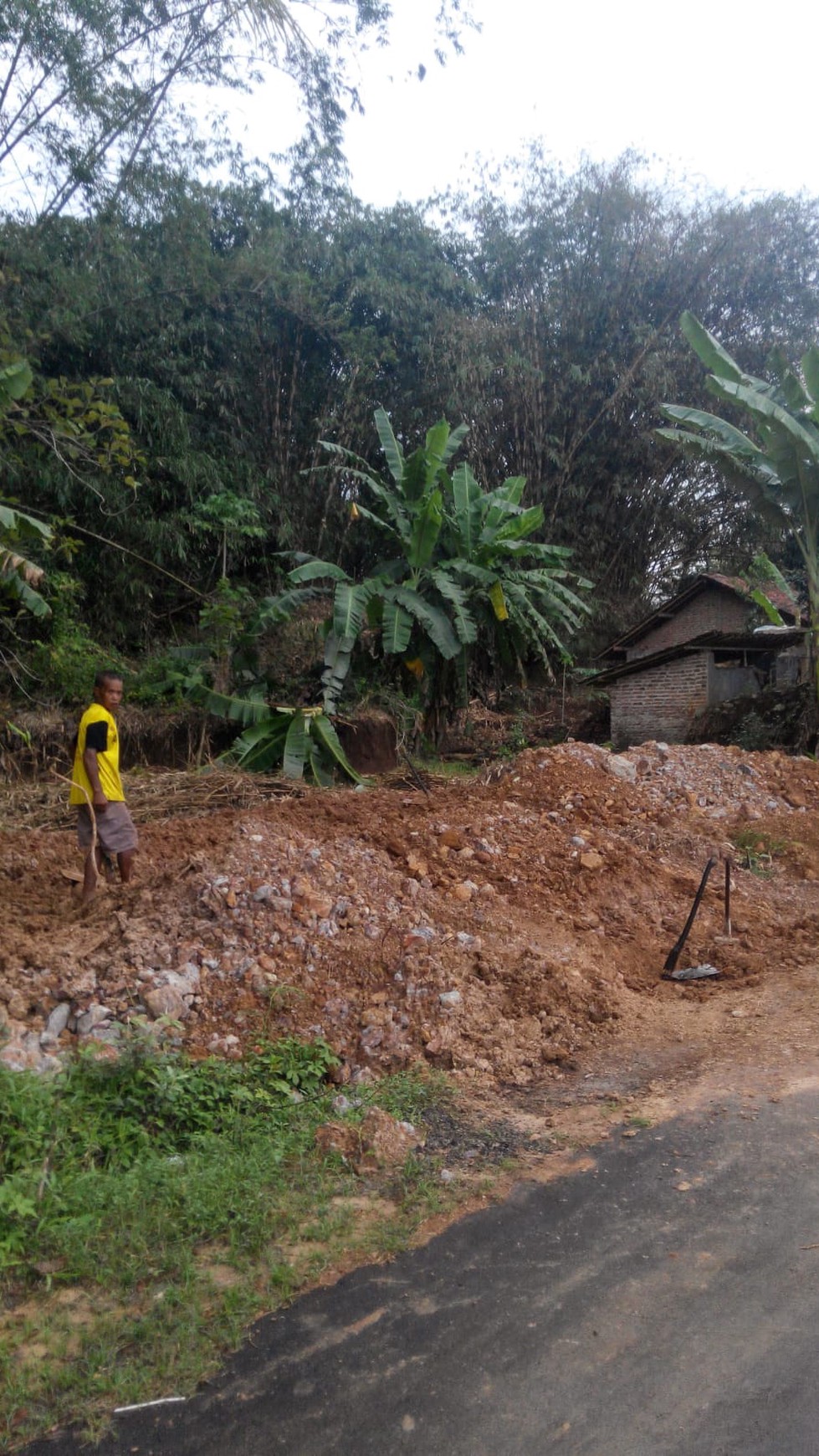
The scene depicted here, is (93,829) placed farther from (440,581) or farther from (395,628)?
(440,581)

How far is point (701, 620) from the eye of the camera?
17938mm

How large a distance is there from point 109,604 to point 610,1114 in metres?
10.9

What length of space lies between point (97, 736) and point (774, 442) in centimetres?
950

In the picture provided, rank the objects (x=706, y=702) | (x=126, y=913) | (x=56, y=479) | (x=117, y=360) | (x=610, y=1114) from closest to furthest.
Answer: (x=610, y=1114) → (x=126, y=913) → (x=56, y=479) → (x=117, y=360) → (x=706, y=702)

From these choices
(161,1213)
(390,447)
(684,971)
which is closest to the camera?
(161,1213)

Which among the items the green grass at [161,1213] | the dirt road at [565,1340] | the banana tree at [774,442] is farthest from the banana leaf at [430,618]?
the dirt road at [565,1340]

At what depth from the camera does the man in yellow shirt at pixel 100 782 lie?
6.05 m

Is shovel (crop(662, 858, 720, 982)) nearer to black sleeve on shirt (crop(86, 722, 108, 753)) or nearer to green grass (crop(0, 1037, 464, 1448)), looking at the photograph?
green grass (crop(0, 1037, 464, 1448))

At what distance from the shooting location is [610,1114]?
456 cm

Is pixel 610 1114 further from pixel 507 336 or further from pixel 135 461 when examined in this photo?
pixel 507 336

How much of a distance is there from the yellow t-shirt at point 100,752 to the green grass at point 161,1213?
6.78 feet

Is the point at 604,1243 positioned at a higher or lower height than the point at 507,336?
lower

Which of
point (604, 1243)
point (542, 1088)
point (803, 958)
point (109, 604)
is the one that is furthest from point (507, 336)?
point (604, 1243)

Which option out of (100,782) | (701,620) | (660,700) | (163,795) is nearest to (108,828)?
(100,782)
